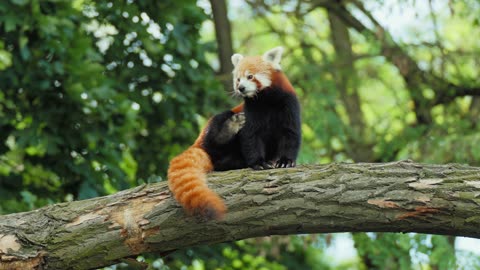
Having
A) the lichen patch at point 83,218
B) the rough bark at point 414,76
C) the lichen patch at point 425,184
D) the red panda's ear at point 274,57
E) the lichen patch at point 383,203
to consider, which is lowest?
the lichen patch at point 83,218

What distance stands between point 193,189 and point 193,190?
11 millimetres

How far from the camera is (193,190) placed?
3490 mm

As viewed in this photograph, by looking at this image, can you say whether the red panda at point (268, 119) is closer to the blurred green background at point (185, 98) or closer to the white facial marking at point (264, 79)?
the white facial marking at point (264, 79)

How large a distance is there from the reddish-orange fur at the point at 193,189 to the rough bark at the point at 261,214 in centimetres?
9

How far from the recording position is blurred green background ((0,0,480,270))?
5.57 metres

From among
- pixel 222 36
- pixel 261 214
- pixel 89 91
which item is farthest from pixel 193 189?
pixel 222 36

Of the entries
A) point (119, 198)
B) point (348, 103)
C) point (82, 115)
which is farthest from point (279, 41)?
point (119, 198)

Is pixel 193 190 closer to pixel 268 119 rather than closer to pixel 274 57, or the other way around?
pixel 268 119

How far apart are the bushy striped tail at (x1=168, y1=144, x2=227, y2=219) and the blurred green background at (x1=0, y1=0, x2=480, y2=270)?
187 cm

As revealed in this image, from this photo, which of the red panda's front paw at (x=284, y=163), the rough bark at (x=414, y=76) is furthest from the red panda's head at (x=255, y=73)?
the rough bark at (x=414, y=76)

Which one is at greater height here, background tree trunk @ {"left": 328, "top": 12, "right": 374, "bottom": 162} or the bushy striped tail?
background tree trunk @ {"left": 328, "top": 12, "right": 374, "bottom": 162}

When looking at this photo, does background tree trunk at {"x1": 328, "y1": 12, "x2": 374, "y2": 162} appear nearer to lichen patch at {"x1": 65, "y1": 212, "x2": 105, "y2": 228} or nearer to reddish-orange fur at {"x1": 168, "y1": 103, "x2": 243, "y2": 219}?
reddish-orange fur at {"x1": 168, "y1": 103, "x2": 243, "y2": 219}

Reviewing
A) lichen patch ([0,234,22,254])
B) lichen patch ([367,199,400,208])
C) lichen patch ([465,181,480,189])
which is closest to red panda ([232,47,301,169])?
lichen patch ([367,199,400,208])

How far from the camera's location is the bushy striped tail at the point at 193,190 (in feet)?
11.0
